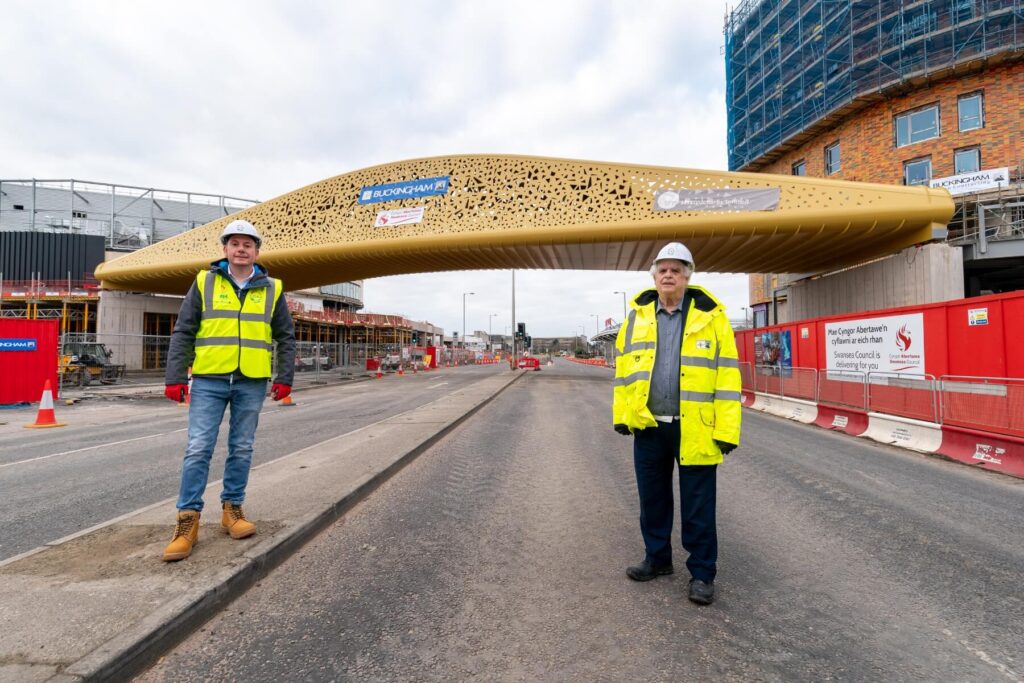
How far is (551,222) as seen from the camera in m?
22.5

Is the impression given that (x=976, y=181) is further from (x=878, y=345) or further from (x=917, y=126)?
(x=878, y=345)

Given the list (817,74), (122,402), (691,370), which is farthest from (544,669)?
(817,74)

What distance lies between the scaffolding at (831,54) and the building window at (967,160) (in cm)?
348

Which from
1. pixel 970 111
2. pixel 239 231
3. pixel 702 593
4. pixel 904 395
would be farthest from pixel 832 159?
pixel 239 231

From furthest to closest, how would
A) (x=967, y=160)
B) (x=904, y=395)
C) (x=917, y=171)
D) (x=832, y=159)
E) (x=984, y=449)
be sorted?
(x=832, y=159) < (x=917, y=171) < (x=967, y=160) < (x=904, y=395) < (x=984, y=449)

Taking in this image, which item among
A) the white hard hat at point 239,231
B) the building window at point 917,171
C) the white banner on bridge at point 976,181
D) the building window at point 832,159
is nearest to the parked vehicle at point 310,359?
the white hard hat at point 239,231

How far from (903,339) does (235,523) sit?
34.8 ft

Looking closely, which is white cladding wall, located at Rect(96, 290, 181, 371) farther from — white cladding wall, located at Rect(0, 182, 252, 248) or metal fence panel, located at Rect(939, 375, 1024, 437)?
metal fence panel, located at Rect(939, 375, 1024, 437)

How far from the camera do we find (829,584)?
10.0ft

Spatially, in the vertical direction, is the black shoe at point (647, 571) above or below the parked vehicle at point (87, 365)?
below

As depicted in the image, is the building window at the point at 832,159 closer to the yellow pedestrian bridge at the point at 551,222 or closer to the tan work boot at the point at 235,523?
the yellow pedestrian bridge at the point at 551,222

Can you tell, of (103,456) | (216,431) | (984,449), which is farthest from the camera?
(103,456)

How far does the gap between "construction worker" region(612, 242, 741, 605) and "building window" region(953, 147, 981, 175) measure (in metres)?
27.1

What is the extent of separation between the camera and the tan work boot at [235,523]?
3.37 meters
